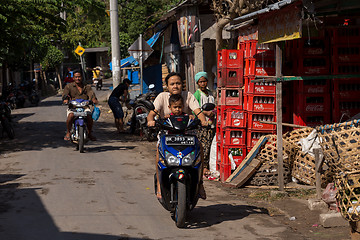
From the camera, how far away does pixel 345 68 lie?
30.6 ft

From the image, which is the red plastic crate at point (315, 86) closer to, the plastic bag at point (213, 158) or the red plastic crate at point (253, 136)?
the red plastic crate at point (253, 136)

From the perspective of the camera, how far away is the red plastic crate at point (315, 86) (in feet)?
31.2

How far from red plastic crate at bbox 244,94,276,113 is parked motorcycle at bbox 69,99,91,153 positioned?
482 centimetres

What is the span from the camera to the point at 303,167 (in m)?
9.02

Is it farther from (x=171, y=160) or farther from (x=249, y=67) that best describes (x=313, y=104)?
(x=171, y=160)

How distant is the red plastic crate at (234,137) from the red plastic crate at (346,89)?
1.70 meters

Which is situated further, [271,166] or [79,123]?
[79,123]

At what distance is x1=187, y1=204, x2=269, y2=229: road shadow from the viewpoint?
6.86 meters

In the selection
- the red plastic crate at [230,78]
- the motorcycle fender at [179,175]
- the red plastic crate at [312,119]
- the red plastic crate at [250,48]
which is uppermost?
the red plastic crate at [250,48]

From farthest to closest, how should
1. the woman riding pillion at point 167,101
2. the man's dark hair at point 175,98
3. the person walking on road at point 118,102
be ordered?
the person walking on road at point 118,102
the woman riding pillion at point 167,101
the man's dark hair at point 175,98

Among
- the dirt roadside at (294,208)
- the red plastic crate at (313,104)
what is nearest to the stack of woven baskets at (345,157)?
the dirt roadside at (294,208)

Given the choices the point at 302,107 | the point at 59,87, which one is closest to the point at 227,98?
the point at 302,107

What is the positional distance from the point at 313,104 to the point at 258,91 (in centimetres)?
99

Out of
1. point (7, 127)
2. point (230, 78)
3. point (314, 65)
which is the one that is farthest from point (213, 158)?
point (7, 127)
